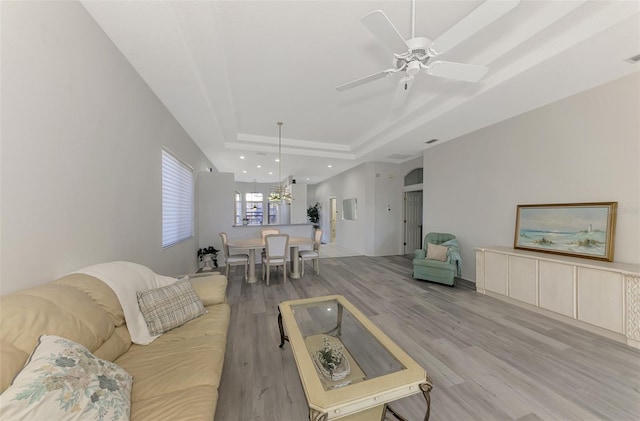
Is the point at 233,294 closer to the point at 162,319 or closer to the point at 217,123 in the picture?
the point at 162,319

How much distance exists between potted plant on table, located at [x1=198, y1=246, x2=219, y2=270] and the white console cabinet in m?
5.37

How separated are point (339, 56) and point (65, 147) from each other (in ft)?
8.15

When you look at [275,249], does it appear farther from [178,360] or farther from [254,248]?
[178,360]

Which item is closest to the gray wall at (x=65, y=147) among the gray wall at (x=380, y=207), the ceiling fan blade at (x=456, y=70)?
the ceiling fan blade at (x=456, y=70)

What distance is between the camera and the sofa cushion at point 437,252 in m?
4.15

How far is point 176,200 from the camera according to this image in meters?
3.71

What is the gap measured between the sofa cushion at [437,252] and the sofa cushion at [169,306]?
388 cm

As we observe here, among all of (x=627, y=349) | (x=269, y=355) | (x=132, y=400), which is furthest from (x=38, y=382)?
(x=627, y=349)

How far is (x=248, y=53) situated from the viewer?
7.91 ft

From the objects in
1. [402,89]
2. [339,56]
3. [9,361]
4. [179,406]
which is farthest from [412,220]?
[9,361]

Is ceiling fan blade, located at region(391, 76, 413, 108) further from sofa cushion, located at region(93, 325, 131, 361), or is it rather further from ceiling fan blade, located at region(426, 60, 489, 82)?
sofa cushion, located at region(93, 325, 131, 361)

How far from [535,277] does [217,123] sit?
518cm

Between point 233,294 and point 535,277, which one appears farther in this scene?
point 233,294

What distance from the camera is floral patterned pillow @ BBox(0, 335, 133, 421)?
2.38ft
